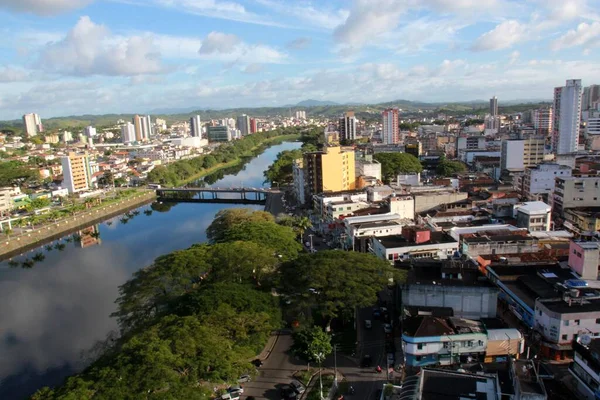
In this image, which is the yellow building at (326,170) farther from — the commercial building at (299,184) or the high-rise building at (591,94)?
the high-rise building at (591,94)

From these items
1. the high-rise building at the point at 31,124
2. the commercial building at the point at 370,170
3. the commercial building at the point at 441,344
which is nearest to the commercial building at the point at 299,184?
the commercial building at the point at 370,170

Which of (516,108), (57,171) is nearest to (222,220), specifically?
(57,171)

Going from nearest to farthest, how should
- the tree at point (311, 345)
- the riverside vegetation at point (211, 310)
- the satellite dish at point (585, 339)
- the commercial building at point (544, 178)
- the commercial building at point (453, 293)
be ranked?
the riverside vegetation at point (211, 310) < the satellite dish at point (585, 339) < the tree at point (311, 345) < the commercial building at point (453, 293) < the commercial building at point (544, 178)

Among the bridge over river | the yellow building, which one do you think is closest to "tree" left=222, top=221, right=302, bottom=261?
the yellow building

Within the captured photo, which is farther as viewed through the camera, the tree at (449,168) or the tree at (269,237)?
the tree at (449,168)

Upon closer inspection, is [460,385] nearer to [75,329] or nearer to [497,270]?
[497,270]

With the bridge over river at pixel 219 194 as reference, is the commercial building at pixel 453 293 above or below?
above
